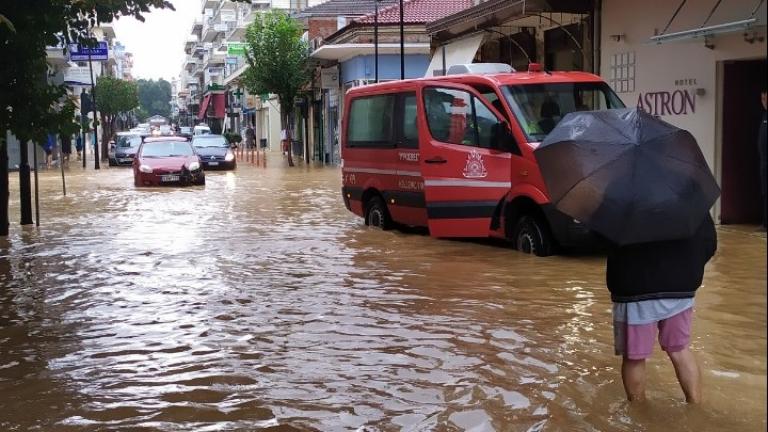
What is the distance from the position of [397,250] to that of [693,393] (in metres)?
7.10

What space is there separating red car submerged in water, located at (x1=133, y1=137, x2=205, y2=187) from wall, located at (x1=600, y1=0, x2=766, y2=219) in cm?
1411

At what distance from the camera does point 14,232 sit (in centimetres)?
1498

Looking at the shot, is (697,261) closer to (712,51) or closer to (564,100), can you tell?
(564,100)

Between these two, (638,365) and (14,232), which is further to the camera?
(14,232)

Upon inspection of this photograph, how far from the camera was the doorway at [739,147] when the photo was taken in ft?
41.6

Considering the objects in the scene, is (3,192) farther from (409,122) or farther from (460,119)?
(460,119)

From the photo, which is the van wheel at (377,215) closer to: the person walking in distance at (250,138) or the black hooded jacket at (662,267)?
the black hooded jacket at (662,267)

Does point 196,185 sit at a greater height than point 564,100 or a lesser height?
lesser

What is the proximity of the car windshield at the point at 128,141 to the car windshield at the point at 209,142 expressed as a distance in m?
6.94

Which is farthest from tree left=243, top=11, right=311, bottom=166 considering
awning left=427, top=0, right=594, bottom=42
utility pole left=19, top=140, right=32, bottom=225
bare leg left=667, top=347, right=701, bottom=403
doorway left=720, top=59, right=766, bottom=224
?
bare leg left=667, top=347, right=701, bottom=403

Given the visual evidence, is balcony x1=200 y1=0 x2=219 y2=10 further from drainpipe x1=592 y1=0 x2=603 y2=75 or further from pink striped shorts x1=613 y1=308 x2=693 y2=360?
pink striped shorts x1=613 y1=308 x2=693 y2=360

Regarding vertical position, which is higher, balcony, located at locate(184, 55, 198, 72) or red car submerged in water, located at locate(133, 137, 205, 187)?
balcony, located at locate(184, 55, 198, 72)

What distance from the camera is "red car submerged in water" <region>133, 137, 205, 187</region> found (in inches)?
1014

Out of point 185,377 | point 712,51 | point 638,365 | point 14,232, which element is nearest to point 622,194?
point 638,365
